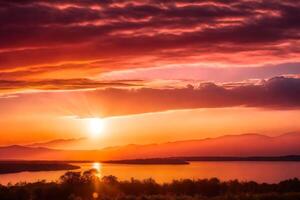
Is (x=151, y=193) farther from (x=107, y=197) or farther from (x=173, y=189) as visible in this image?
(x=107, y=197)

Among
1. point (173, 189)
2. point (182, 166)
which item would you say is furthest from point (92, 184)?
point (182, 166)

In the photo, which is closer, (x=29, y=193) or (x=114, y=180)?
(x=29, y=193)

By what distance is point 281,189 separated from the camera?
106 feet

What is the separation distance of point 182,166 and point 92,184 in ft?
118

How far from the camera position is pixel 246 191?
3141cm

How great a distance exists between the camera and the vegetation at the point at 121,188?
30625 mm

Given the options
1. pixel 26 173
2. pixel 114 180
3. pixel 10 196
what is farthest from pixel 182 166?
pixel 10 196

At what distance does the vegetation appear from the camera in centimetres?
3062

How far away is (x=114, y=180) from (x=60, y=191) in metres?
3.59

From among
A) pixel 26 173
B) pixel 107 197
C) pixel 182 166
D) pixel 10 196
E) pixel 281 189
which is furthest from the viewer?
pixel 26 173

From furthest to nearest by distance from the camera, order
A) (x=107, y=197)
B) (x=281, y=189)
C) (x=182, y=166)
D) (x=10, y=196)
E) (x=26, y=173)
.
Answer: (x=26, y=173) → (x=182, y=166) → (x=281, y=189) → (x=10, y=196) → (x=107, y=197)

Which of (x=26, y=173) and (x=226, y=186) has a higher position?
(x=26, y=173)

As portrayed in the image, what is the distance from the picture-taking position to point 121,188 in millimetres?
32500

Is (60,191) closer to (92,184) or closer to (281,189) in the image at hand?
(92,184)
